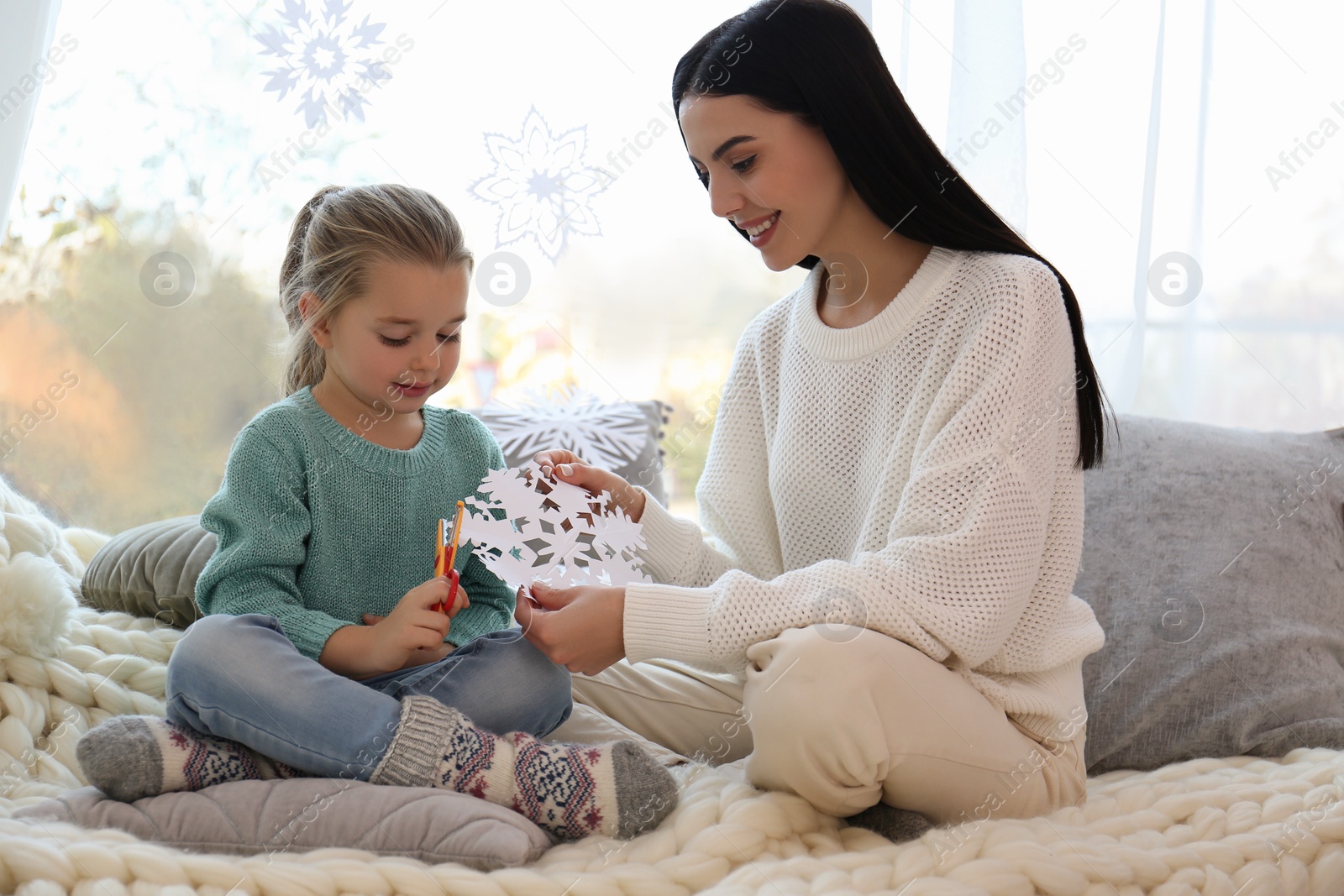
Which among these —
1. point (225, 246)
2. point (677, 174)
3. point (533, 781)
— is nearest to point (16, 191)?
point (225, 246)

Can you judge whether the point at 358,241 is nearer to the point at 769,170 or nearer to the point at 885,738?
the point at 769,170

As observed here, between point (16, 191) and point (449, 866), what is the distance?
62.1 inches

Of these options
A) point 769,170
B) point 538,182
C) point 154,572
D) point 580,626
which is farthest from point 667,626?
point 538,182

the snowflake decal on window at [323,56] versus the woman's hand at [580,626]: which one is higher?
the snowflake decal on window at [323,56]

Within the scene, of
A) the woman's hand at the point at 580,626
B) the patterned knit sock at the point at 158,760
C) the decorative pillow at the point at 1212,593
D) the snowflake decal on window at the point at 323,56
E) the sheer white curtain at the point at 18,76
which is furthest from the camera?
the snowflake decal on window at the point at 323,56

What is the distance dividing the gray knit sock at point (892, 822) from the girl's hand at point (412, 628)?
1.51ft

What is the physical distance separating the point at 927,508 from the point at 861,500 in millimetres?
184

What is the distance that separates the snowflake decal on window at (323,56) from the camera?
1.94 m

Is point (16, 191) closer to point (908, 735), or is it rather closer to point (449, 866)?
point (449, 866)

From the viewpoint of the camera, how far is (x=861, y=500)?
1.22 meters

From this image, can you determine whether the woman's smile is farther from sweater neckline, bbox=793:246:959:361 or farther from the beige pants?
the beige pants

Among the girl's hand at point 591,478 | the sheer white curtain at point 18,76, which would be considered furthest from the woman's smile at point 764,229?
the sheer white curtain at point 18,76

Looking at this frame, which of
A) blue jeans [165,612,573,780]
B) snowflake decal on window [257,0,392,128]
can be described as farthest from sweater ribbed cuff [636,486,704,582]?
snowflake decal on window [257,0,392,128]

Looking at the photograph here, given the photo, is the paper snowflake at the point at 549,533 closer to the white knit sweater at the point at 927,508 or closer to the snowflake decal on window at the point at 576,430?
the white knit sweater at the point at 927,508
